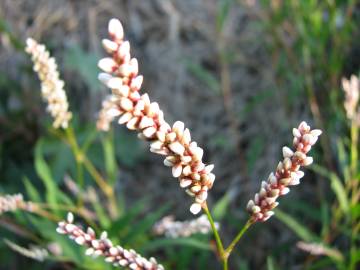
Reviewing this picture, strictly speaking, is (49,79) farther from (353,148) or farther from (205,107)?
(205,107)

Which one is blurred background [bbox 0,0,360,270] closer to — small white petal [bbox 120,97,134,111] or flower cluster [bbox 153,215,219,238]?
flower cluster [bbox 153,215,219,238]

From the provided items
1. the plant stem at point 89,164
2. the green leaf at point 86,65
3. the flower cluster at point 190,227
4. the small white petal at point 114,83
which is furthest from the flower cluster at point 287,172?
the green leaf at point 86,65

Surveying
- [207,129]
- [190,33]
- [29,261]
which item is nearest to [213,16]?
[190,33]

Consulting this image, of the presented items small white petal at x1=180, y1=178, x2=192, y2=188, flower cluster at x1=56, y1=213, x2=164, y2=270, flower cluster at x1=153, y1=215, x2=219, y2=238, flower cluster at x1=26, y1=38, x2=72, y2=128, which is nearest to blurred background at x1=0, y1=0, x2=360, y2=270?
flower cluster at x1=153, y1=215, x2=219, y2=238

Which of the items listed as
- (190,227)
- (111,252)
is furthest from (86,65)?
(111,252)

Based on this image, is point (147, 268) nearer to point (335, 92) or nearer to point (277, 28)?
point (335, 92)

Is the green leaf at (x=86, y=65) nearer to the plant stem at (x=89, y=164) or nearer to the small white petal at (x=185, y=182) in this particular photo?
the plant stem at (x=89, y=164)

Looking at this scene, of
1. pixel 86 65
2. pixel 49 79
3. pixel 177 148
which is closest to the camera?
pixel 177 148

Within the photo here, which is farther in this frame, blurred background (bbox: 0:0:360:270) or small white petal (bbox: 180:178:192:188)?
blurred background (bbox: 0:0:360:270)
